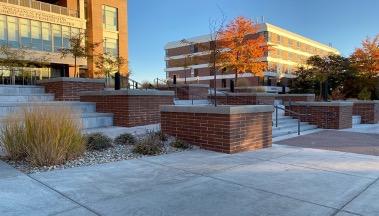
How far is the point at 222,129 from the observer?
23.5ft

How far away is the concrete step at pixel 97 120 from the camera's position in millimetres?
9734

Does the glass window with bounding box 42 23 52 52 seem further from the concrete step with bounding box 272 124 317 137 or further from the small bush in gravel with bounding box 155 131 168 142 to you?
Result: the concrete step with bounding box 272 124 317 137

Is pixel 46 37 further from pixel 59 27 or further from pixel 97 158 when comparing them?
pixel 97 158

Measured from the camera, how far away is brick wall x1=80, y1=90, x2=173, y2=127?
10203 millimetres

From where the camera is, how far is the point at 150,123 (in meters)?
10.9

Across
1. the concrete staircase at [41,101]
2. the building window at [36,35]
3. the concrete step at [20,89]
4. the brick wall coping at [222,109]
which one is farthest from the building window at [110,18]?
the brick wall coping at [222,109]

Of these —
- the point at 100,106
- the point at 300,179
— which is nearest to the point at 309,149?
the point at 300,179

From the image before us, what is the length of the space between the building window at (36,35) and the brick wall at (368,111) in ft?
93.8

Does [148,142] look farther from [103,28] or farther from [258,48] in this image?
[103,28]

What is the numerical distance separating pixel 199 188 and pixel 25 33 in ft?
102

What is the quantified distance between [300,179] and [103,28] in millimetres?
36633

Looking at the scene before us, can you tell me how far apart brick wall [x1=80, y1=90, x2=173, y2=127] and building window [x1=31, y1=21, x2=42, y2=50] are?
22.4 meters

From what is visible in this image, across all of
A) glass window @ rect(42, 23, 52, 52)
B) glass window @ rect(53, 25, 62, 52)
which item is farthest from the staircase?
→ glass window @ rect(53, 25, 62, 52)

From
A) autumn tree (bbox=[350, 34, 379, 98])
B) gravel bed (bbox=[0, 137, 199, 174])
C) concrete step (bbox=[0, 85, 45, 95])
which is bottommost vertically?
gravel bed (bbox=[0, 137, 199, 174])
